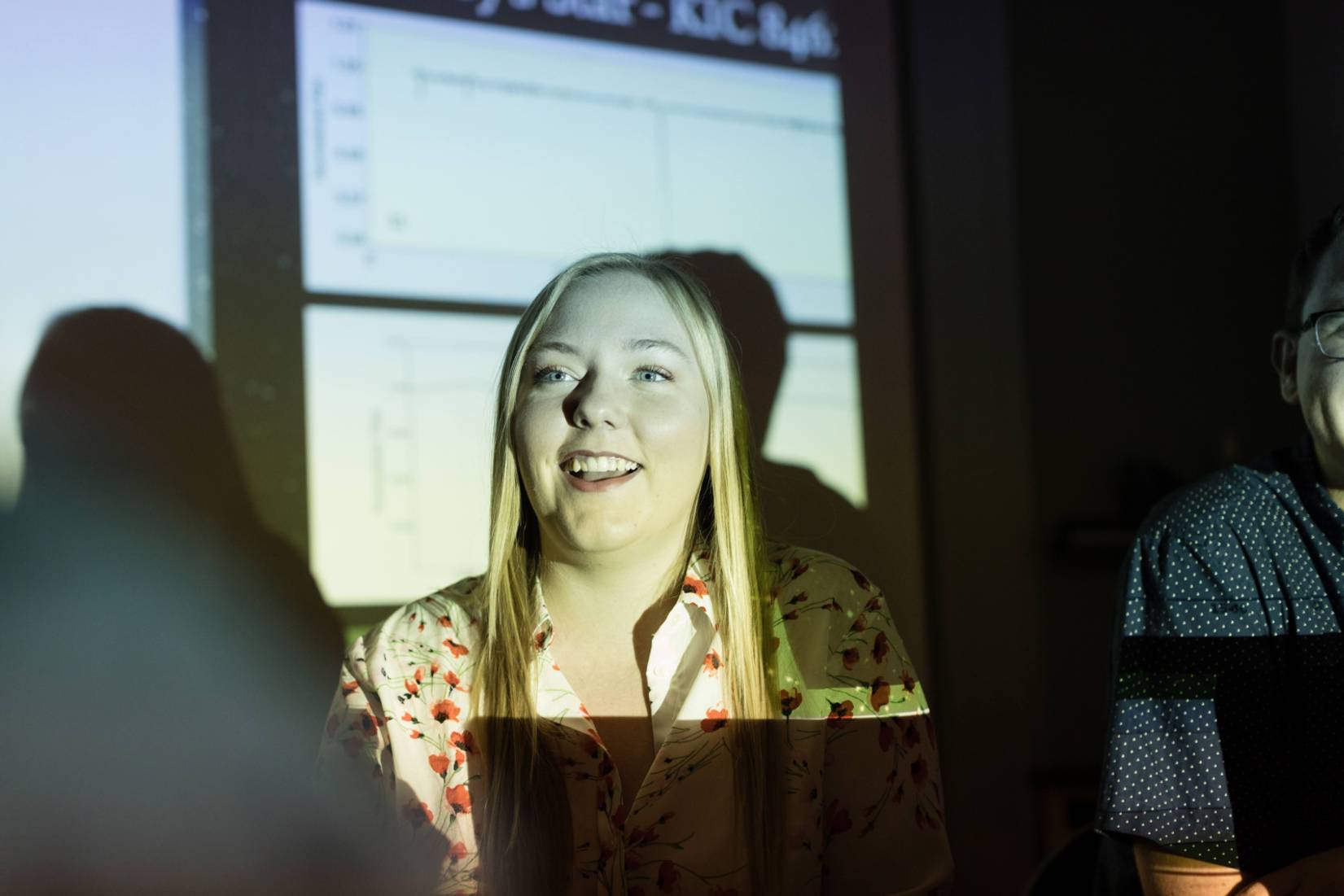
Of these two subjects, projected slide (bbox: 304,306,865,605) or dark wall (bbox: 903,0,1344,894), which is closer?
projected slide (bbox: 304,306,865,605)

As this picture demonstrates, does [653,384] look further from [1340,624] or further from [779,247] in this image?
[779,247]

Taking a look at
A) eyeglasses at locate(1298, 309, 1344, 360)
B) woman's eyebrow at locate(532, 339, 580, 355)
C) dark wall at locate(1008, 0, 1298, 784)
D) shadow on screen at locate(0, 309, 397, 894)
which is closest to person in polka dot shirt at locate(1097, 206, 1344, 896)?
eyeglasses at locate(1298, 309, 1344, 360)

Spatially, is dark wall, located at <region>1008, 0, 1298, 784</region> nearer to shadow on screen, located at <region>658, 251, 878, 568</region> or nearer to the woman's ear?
shadow on screen, located at <region>658, 251, 878, 568</region>

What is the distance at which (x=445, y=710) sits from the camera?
4.39ft

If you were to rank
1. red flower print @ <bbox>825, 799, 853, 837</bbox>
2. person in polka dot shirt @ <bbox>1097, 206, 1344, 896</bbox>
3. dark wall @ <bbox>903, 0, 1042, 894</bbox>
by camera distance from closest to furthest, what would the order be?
person in polka dot shirt @ <bbox>1097, 206, 1344, 896</bbox>, red flower print @ <bbox>825, 799, 853, 837</bbox>, dark wall @ <bbox>903, 0, 1042, 894</bbox>

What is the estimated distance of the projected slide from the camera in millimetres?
1883

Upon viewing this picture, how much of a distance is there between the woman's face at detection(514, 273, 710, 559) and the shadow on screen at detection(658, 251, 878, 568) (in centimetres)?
37

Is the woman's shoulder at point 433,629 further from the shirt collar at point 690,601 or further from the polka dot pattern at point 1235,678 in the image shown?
the polka dot pattern at point 1235,678

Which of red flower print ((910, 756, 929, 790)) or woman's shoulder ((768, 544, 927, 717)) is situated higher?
woman's shoulder ((768, 544, 927, 717))

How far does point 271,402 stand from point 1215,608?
1270 mm

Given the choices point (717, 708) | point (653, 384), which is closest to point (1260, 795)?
point (717, 708)

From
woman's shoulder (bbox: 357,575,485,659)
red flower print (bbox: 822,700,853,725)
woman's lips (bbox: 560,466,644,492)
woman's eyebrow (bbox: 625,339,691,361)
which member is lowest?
red flower print (bbox: 822,700,853,725)

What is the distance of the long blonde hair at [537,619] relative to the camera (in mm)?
1280

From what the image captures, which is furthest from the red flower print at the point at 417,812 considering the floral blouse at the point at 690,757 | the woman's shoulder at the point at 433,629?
the woman's shoulder at the point at 433,629
